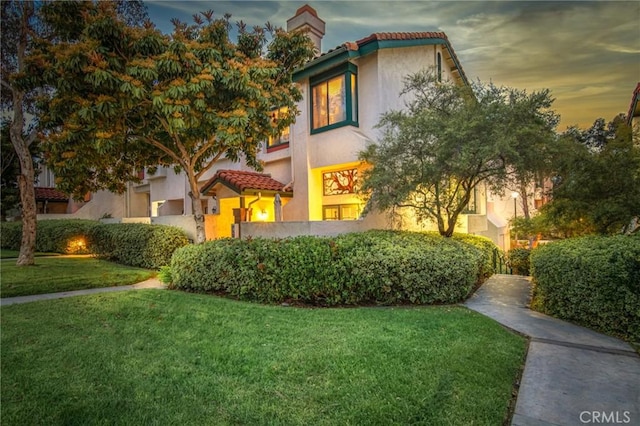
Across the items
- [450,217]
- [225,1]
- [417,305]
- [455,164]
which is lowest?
[417,305]

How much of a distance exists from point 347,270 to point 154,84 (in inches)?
277

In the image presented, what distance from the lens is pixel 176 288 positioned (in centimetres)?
930

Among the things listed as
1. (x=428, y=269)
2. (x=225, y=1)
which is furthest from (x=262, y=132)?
(x=428, y=269)

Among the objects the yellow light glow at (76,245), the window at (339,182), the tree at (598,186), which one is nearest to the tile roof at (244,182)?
the window at (339,182)

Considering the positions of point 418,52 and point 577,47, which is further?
point 418,52

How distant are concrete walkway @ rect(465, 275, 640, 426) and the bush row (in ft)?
36.9

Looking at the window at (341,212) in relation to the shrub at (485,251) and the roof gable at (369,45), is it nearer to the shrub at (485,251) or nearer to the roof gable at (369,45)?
the shrub at (485,251)

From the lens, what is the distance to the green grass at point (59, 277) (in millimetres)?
8672

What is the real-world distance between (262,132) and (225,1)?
4262 millimetres

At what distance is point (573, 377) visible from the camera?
12.8 ft

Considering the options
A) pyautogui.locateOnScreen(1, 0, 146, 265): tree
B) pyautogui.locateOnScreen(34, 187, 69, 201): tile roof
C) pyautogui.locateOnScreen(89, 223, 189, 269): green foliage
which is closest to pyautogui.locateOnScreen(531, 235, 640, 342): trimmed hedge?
pyautogui.locateOnScreen(89, 223, 189, 269): green foliage

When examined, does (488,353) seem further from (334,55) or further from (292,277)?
(334,55)

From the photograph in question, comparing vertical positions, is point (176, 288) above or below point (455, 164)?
below

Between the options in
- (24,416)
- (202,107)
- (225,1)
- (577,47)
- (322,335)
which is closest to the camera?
(24,416)
